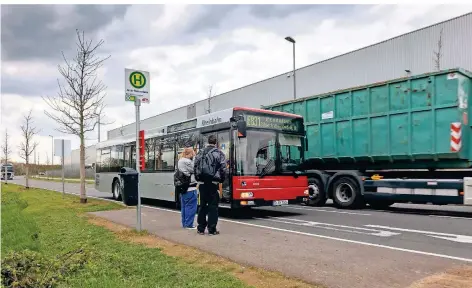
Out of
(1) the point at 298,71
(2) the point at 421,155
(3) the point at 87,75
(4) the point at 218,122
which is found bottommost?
(2) the point at 421,155

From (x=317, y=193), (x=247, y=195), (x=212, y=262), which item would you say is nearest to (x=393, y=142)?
(x=317, y=193)

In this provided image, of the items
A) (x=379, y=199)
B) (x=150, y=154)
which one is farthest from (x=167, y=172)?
(x=379, y=199)

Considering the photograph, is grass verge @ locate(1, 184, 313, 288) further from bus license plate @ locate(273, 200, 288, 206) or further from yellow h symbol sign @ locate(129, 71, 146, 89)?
bus license plate @ locate(273, 200, 288, 206)

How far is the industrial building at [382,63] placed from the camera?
2723cm

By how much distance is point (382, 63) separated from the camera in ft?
104

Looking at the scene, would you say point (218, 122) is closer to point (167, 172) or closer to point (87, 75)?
point (167, 172)

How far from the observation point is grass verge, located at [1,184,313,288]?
493 centimetres

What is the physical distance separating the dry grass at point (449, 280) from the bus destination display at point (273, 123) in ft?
21.3

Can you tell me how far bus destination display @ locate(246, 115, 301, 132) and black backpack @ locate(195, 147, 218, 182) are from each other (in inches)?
110

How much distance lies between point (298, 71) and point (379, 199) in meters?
29.0

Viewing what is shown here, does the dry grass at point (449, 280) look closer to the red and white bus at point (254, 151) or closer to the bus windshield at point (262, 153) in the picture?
the red and white bus at point (254, 151)

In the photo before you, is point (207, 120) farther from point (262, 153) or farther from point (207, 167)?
point (207, 167)

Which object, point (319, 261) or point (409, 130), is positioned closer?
point (319, 261)

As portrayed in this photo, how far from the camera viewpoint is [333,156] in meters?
14.1
